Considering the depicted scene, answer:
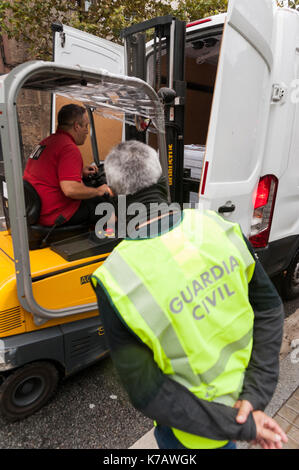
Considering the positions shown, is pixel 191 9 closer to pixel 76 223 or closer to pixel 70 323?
pixel 76 223

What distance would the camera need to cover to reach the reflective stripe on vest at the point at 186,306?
0.97m

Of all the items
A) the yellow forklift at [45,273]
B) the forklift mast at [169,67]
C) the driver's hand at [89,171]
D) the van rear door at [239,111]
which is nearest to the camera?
the yellow forklift at [45,273]

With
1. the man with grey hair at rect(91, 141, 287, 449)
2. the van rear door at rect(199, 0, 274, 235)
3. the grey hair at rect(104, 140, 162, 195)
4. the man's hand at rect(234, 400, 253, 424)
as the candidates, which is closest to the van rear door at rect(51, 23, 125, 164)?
the van rear door at rect(199, 0, 274, 235)

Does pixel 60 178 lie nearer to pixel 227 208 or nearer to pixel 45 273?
pixel 45 273

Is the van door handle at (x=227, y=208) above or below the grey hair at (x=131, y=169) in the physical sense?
below

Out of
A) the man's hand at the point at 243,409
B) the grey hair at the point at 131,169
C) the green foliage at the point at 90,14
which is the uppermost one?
the green foliage at the point at 90,14

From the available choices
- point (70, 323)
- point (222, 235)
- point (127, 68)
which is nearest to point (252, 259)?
point (222, 235)

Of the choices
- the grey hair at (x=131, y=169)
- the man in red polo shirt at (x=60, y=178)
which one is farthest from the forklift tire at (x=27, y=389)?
the grey hair at (x=131, y=169)

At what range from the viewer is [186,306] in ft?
3.29

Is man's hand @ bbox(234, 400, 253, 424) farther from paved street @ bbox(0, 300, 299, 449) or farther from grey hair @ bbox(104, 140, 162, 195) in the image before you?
paved street @ bbox(0, 300, 299, 449)

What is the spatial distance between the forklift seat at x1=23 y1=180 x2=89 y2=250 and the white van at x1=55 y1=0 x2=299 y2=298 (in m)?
1.03

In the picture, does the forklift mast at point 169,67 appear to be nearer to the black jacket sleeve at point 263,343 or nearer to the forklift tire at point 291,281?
the forklift tire at point 291,281

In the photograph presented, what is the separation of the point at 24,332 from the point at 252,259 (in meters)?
1.48
